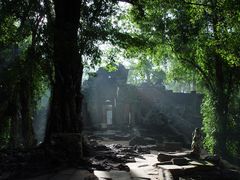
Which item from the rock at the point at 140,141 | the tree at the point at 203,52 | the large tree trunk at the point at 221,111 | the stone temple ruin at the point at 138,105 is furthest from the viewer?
the stone temple ruin at the point at 138,105

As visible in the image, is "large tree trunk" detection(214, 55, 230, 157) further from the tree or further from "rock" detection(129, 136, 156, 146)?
"rock" detection(129, 136, 156, 146)

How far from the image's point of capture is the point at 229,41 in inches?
540

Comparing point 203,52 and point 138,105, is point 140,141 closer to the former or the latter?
point 203,52

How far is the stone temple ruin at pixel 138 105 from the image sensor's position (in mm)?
31594

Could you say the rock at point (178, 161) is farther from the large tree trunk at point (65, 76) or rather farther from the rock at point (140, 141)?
the rock at point (140, 141)

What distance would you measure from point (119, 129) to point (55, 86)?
2495 cm

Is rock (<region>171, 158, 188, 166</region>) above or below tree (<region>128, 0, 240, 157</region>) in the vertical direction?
below

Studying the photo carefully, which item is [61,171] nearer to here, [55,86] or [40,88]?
[55,86]

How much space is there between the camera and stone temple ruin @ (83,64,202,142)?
31594 mm

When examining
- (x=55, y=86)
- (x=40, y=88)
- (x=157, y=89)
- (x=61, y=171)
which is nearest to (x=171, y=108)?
(x=157, y=89)

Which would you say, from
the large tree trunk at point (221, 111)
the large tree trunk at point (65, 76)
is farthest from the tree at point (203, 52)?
the large tree trunk at point (65, 76)

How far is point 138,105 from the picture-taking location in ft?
114

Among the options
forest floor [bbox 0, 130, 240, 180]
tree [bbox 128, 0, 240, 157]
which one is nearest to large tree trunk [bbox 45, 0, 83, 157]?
forest floor [bbox 0, 130, 240, 180]

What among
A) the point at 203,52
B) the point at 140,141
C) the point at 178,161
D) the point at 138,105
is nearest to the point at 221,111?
the point at 203,52
